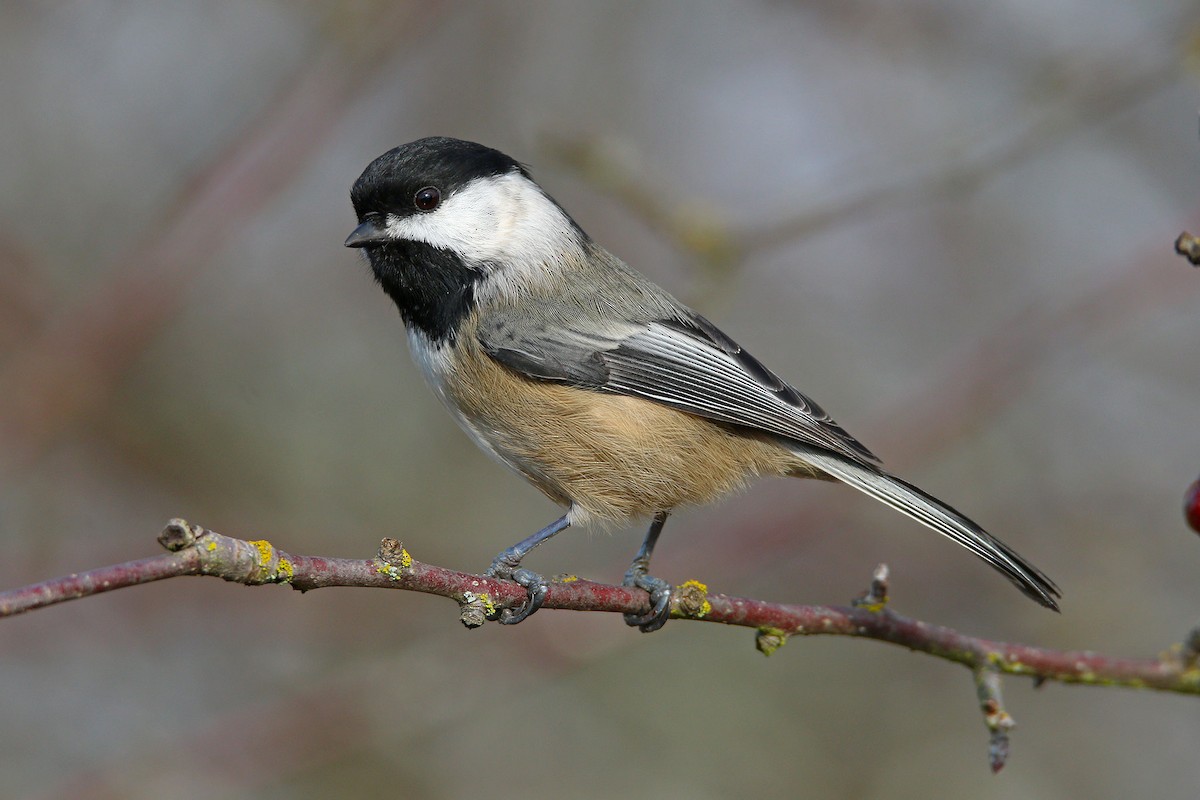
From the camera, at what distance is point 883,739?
463 cm

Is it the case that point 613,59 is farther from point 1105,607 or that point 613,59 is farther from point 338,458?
point 1105,607

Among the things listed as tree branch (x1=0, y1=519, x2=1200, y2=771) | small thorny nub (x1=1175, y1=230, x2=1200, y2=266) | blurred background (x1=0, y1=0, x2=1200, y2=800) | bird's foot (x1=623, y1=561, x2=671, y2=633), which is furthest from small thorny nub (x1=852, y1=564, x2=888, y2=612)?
blurred background (x1=0, y1=0, x2=1200, y2=800)

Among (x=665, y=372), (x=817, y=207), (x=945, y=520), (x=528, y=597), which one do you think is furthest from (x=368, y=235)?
(x=945, y=520)

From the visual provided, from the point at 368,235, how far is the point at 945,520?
5.60 feet

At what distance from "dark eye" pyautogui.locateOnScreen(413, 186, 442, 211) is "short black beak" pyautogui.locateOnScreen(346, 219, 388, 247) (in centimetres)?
12

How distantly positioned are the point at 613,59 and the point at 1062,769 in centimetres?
411

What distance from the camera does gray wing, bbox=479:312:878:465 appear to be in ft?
9.46

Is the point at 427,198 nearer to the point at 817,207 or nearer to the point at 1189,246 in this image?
the point at 817,207

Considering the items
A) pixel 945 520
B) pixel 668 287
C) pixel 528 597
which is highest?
pixel 668 287

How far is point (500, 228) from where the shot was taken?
309 centimetres

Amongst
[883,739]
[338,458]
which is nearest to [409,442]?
[338,458]

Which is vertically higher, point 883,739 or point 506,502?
point 506,502

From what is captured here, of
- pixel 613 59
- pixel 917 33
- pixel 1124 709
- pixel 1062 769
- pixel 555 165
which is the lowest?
pixel 1062 769

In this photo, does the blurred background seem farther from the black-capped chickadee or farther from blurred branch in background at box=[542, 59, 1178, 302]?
the black-capped chickadee
